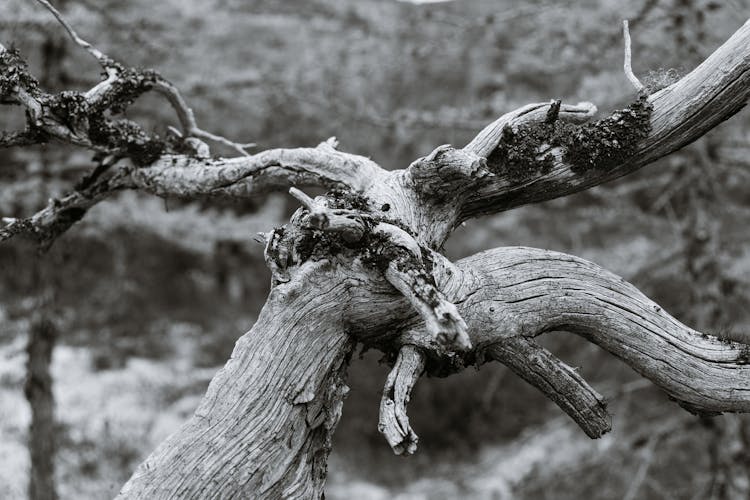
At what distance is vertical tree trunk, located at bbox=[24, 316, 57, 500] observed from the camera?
247 inches

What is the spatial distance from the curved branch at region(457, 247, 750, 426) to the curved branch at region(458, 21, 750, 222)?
29cm

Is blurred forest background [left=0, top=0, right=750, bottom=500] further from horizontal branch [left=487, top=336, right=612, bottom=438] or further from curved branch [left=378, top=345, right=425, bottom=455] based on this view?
curved branch [left=378, top=345, right=425, bottom=455]

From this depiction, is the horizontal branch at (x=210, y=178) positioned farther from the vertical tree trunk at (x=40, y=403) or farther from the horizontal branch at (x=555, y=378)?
the vertical tree trunk at (x=40, y=403)

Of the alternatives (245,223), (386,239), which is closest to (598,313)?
(386,239)

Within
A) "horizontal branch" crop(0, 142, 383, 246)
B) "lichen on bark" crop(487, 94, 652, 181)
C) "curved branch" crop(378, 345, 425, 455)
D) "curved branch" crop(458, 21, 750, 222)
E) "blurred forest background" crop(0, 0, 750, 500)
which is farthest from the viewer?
"blurred forest background" crop(0, 0, 750, 500)

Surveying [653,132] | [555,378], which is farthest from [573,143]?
[555,378]

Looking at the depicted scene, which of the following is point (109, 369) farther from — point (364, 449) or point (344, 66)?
point (344, 66)

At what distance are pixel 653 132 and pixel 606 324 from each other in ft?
2.55

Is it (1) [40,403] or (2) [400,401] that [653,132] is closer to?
(2) [400,401]

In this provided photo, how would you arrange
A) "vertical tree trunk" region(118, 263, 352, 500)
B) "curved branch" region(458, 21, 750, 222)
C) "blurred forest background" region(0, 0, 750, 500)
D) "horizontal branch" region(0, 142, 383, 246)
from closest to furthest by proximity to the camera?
"vertical tree trunk" region(118, 263, 352, 500) < "curved branch" region(458, 21, 750, 222) < "horizontal branch" region(0, 142, 383, 246) < "blurred forest background" region(0, 0, 750, 500)

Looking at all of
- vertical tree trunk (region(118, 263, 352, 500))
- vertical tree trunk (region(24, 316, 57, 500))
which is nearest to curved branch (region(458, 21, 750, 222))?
vertical tree trunk (region(118, 263, 352, 500))

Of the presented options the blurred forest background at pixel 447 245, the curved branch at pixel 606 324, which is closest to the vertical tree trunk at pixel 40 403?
the blurred forest background at pixel 447 245

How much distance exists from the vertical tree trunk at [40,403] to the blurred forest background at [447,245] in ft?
0.18

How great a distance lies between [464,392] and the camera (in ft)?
34.0
